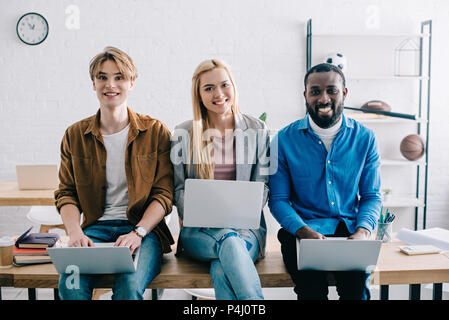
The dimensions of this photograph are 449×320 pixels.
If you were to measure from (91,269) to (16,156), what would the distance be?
2.49 m

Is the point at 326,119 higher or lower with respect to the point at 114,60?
lower

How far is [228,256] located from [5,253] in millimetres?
799

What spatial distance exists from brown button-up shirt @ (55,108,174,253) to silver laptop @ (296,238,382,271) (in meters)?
0.55

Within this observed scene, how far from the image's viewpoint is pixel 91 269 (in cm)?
135

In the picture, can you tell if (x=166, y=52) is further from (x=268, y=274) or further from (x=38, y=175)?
(x=268, y=274)

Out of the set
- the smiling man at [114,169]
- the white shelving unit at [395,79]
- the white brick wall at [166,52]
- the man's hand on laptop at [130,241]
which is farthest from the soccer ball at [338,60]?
the man's hand on laptop at [130,241]

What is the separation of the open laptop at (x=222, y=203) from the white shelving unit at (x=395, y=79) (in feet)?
6.90

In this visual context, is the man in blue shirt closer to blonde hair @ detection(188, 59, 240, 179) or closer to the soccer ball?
blonde hair @ detection(188, 59, 240, 179)

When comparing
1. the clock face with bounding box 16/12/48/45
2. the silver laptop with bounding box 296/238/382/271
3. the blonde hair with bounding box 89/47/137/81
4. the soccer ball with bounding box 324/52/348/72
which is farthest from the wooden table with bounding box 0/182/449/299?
the clock face with bounding box 16/12/48/45

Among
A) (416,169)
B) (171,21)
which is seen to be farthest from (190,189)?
(416,169)

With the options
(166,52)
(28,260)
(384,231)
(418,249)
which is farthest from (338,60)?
(28,260)

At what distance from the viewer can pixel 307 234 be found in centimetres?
150
